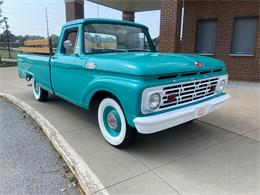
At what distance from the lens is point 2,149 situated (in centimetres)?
345

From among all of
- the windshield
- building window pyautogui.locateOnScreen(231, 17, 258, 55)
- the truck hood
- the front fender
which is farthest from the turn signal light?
building window pyautogui.locateOnScreen(231, 17, 258, 55)

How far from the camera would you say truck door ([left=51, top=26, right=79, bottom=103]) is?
13.2 ft

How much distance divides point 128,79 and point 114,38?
1.72 m

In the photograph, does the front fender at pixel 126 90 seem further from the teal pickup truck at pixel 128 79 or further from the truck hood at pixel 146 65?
the truck hood at pixel 146 65

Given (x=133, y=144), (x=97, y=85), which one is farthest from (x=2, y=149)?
(x=133, y=144)

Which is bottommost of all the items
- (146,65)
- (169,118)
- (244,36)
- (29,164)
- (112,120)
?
(29,164)

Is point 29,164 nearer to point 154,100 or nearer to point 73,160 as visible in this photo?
point 73,160

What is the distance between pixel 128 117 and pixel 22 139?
207 cm

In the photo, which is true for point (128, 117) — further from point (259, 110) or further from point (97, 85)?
point (259, 110)

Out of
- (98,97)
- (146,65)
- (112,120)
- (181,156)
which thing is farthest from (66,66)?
(181,156)

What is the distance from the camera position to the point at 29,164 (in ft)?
9.93

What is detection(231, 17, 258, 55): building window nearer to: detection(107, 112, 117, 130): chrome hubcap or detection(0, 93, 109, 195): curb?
detection(107, 112, 117, 130): chrome hubcap

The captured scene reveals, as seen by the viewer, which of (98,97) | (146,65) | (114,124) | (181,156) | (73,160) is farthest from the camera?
(98,97)

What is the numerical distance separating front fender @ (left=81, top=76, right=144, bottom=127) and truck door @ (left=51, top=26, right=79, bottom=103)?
2.97 feet
